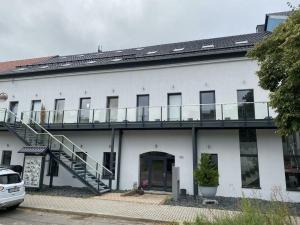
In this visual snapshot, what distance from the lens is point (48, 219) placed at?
913 cm

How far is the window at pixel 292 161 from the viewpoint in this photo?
13117 mm

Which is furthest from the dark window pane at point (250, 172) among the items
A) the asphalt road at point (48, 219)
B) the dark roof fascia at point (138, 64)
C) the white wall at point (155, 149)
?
the asphalt road at point (48, 219)

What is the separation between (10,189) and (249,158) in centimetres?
1148

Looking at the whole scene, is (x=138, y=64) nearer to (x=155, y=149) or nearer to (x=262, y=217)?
(x=155, y=149)

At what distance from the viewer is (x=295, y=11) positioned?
27.1ft

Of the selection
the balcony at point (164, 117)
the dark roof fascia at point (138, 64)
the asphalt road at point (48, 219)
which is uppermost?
the dark roof fascia at point (138, 64)

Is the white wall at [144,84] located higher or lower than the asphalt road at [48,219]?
higher

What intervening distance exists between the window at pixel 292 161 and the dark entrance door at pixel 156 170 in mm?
6050

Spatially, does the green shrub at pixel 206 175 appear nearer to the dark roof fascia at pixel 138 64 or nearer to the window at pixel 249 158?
the window at pixel 249 158

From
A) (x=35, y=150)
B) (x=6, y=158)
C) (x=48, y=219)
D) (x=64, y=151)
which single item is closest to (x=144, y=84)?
(x=64, y=151)

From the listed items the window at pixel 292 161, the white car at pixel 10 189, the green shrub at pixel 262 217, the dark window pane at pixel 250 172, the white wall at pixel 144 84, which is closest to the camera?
the green shrub at pixel 262 217

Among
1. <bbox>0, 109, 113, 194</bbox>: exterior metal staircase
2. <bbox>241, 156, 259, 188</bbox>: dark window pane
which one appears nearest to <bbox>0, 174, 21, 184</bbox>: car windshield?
<bbox>0, 109, 113, 194</bbox>: exterior metal staircase

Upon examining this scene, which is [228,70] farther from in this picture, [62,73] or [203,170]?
[62,73]

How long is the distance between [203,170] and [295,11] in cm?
778
